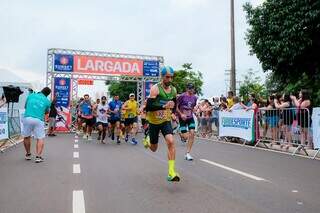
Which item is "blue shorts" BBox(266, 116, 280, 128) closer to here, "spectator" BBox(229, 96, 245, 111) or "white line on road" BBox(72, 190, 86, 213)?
"spectator" BBox(229, 96, 245, 111)

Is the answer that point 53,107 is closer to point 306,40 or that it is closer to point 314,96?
point 306,40

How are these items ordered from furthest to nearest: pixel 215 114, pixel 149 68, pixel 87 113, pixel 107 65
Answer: pixel 149 68 → pixel 107 65 → pixel 215 114 → pixel 87 113

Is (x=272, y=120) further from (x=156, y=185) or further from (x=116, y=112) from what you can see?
(x=156, y=185)

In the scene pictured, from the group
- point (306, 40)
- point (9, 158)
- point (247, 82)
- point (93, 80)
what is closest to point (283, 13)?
point (306, 40)

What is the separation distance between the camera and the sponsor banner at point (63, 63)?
29.7 metres

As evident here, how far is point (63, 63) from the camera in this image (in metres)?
29.8

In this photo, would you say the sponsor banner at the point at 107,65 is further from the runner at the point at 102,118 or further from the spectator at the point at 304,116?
the spectator at the point at 304,116

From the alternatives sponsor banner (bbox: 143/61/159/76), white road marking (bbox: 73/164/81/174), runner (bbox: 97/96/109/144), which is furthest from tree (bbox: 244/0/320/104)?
white road marking (bbox: 73/164/81/174)

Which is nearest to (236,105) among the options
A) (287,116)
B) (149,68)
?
(287,116)

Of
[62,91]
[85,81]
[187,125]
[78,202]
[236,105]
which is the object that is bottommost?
[78,202]

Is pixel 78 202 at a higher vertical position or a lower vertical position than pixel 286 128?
lower

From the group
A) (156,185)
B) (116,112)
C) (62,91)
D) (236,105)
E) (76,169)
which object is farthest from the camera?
(62,91)

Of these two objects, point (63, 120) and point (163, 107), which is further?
point (63, 120)

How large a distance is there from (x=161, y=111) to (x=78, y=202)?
7.82 feet
